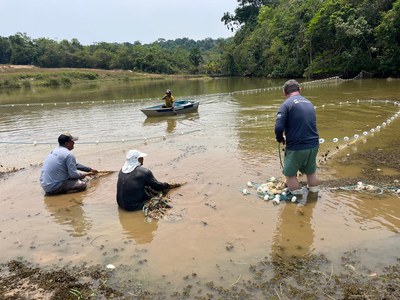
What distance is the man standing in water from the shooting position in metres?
6.34

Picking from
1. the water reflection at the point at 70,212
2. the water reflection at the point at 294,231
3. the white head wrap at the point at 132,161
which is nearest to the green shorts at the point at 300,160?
the water reflection at the point at 294,231

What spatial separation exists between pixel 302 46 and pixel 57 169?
4368 centimetres

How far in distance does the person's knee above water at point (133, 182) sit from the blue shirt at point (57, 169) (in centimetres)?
174

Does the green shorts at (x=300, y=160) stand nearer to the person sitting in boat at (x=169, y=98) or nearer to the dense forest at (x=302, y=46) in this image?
the person sitting in boat at (x=169, y=98)

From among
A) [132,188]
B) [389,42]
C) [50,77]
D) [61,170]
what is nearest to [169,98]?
[61,170]

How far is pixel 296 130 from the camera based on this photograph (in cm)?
640

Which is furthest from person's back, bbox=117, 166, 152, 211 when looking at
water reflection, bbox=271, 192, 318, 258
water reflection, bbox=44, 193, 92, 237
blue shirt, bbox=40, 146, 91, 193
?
water reflection, bbox=271, 192, 318, 258

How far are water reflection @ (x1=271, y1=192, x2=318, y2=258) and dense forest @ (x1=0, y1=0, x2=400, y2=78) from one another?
3080 centimetres

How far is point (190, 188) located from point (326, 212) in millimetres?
2937

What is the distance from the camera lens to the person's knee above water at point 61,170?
776 cm

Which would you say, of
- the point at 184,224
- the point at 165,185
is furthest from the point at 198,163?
the point at 184,224

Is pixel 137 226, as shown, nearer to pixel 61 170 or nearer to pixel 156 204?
pixel 156 204

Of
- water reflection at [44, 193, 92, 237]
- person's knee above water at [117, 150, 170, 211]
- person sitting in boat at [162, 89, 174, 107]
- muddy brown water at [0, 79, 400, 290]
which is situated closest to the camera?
muddy brown water at [0, 79, 400, 290]

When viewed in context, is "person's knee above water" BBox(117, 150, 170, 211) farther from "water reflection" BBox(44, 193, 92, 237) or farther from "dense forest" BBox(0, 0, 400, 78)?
"dense forest" BBox(0, 0, 400, 78)
